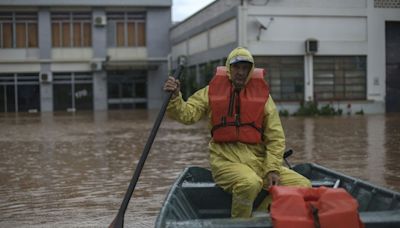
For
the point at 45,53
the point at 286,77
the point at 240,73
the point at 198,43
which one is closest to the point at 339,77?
the point at 286,77

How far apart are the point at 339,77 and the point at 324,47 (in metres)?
1.76

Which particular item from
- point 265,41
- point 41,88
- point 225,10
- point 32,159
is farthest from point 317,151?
point 41,88

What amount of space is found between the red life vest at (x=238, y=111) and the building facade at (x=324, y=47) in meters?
22.8

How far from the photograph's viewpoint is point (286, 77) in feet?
93.5

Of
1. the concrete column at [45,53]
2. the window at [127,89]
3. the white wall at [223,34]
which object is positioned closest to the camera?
the white wall at [223,34]

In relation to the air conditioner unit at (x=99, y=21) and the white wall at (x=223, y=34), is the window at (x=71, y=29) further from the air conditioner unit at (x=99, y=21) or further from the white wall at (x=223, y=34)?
the white wall at (x=223, y=34)

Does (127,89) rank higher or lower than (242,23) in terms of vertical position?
lower

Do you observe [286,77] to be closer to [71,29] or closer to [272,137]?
[71,29]

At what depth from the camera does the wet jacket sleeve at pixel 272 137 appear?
4875mm

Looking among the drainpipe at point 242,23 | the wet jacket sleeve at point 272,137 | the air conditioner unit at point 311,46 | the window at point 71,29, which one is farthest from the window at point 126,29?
the wet jacket sleeve at point 272,137

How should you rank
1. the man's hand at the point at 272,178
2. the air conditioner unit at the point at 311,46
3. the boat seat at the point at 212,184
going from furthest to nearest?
the air conditioner unit at the point at 311,46, the boat seat at the point at 212,184, the man's hand at the point at 272,178

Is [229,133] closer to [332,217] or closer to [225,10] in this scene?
[332,217]

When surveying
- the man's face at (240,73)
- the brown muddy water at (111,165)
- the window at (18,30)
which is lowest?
the brown muddy water at (111,165)

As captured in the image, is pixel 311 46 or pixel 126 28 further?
pixel 126 28
